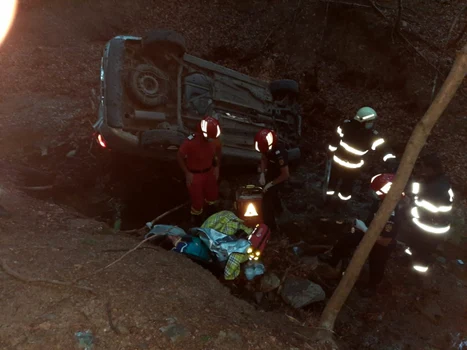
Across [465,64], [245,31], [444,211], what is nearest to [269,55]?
[245,31]

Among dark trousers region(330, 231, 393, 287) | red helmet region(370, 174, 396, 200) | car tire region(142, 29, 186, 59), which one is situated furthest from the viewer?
car tire region(142, 29, 186, 59)

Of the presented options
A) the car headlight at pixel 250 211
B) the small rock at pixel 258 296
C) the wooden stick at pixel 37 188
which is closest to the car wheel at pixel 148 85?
the wooden stick at pixel 37 188

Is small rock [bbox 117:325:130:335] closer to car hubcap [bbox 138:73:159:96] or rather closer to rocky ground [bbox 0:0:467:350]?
A: rocky ground [bbox 0:0:467:350]

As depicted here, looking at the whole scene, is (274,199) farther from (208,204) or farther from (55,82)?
(55,82)

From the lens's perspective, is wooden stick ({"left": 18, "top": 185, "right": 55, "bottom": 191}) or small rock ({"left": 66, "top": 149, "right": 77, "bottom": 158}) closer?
wooden stick ({"left": 18, "top": 185, "right": 55, "bottom": 191})

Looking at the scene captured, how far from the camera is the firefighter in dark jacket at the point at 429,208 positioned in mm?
3752

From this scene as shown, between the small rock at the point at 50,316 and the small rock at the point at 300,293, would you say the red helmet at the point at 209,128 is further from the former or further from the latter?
the small rock at the point at 50,316

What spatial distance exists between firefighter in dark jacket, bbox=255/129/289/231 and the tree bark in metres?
1.96

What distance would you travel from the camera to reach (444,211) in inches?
149

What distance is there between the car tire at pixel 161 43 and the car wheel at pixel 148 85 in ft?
0.81

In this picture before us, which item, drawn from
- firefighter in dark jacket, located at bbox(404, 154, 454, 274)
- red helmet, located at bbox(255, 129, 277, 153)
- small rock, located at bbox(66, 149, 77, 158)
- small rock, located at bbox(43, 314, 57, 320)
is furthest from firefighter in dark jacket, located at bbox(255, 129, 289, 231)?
small rock, located at bbox(66, 149, 77, 158)

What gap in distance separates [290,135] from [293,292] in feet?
11.8

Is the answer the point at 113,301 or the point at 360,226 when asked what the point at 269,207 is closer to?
the point at 360,226

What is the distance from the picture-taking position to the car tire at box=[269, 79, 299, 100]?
650 centimetres
